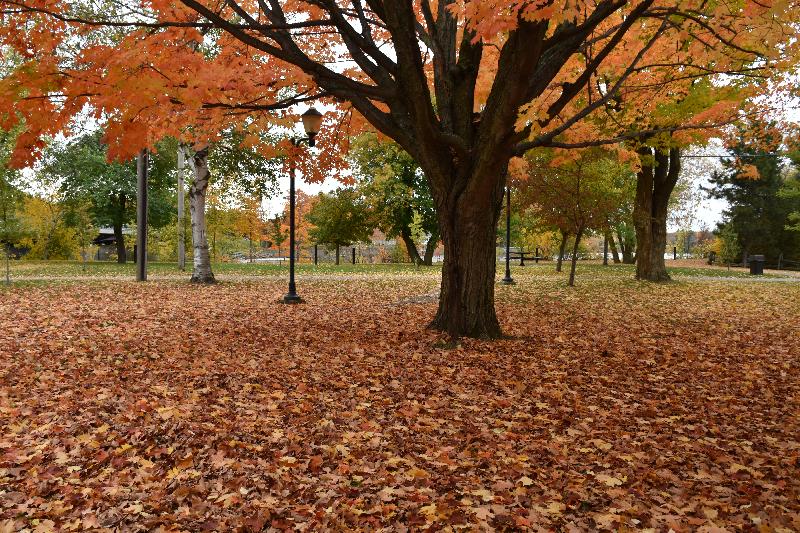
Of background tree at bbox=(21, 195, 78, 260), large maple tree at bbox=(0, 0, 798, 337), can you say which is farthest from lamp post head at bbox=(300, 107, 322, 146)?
background tree at bbox=(21, 195, 78, 260)

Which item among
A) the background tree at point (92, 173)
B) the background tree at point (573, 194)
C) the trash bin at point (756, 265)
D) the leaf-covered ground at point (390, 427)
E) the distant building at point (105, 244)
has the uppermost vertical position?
A: the background tree at point (92, 173)

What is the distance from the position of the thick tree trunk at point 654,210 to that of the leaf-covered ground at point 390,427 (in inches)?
385

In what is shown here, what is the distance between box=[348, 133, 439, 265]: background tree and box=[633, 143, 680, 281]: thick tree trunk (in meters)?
13.6

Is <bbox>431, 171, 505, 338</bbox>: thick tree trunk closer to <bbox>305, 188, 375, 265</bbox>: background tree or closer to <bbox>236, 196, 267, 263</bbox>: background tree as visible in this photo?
<bbox>305, 188, 375, 265</bbox>: background tree

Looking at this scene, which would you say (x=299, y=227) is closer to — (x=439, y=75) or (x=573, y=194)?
(x=573, y=194)

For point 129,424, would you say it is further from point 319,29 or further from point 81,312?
point 319,29

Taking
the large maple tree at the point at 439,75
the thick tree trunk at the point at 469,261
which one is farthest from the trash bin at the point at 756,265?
the thick tree trunk at the point at 469,261

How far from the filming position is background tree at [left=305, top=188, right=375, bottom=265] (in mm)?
33062

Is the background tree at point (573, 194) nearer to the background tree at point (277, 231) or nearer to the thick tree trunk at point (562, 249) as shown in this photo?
the thick tree trunk at point (562, 249)

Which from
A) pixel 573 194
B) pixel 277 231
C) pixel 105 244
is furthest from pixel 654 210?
pixel 105 244

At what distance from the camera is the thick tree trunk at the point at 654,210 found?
1877 centimetres

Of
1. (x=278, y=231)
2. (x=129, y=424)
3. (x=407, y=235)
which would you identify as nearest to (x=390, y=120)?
(x=129, y=424)

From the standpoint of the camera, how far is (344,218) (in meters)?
33.1

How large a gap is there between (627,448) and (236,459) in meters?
2.92
